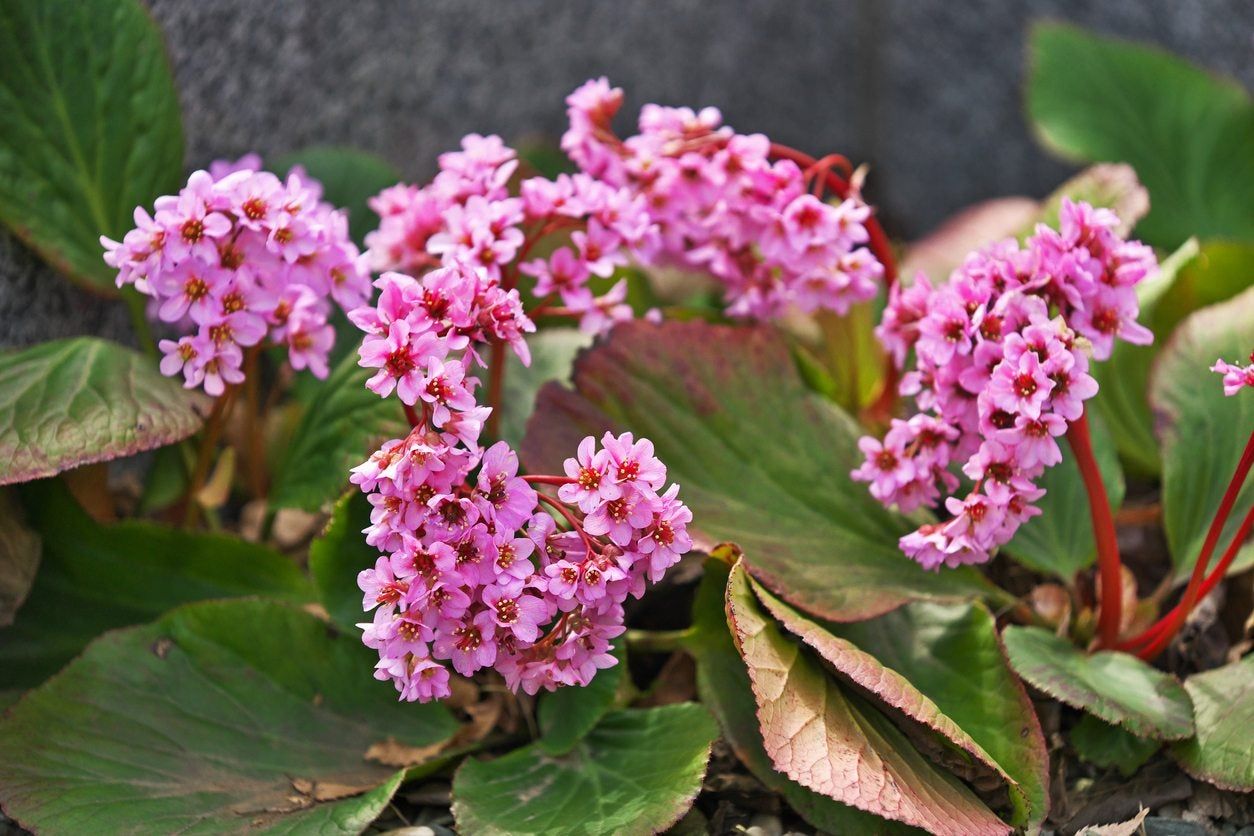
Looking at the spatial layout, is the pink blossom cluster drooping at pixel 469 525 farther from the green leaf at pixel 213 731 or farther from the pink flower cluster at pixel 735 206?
the pink flower cluster at pixel 735 206

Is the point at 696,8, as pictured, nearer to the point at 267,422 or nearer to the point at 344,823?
the point at 267,422

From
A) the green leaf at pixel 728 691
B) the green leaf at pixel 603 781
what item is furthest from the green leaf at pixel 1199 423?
the green leaf at pixel 603 781

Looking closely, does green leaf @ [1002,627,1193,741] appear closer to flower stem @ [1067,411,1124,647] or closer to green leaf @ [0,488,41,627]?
flower stem @ [1067,411,1124,647]

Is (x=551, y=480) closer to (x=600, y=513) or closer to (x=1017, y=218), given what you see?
(x=600, y=513)

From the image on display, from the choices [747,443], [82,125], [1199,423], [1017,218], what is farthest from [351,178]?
[1199,423]

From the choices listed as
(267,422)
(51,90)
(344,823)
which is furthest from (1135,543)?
(51,90)

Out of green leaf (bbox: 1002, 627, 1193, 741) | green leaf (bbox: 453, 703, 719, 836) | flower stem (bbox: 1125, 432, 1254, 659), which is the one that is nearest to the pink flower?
green leaf (bbox: 453, 703, 719, 836)
